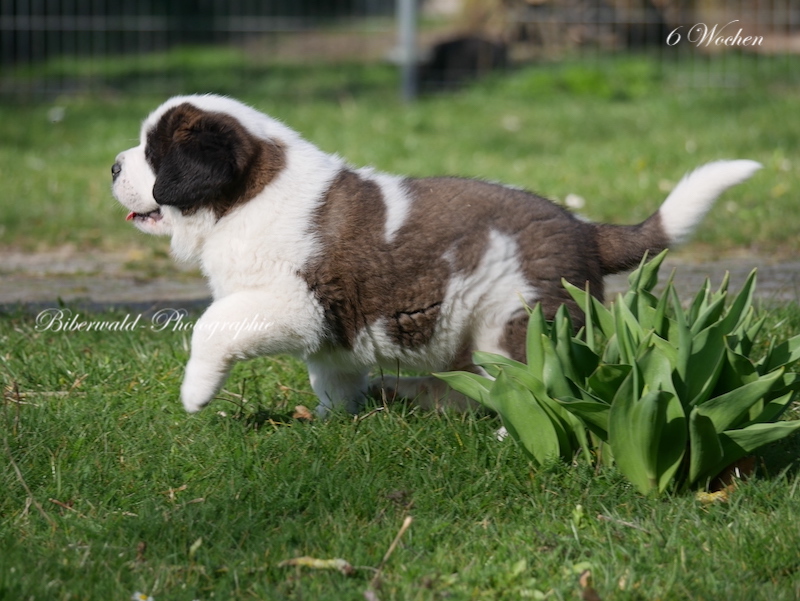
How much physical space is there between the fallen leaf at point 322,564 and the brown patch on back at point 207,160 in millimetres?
1244

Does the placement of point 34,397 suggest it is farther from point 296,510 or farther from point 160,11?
point 160,11

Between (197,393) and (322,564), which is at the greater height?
(197,393)

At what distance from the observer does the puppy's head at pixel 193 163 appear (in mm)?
3170

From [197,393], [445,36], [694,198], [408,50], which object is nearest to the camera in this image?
[197,393]

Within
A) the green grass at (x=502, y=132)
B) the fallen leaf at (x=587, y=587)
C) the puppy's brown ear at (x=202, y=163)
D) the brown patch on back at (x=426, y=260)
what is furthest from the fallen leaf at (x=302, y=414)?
the green grass at (x=502, y=132)

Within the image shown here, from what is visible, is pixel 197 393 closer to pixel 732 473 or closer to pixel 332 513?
pixel 332 513

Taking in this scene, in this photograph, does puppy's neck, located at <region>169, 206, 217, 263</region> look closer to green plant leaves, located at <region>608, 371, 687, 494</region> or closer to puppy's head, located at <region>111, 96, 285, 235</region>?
puppy's head, located at <region>111, 96, 285, 235</region>

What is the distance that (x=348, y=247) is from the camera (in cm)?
312

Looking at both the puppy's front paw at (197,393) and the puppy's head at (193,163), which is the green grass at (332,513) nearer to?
the puppy's front paw at (197,393)

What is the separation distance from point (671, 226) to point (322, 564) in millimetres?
1583

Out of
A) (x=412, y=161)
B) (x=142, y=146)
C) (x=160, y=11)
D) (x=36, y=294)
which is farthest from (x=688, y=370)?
(x=160, y=11)

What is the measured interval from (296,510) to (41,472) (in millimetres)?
740

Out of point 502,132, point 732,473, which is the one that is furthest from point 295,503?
point 502,132

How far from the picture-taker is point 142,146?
3387mm
